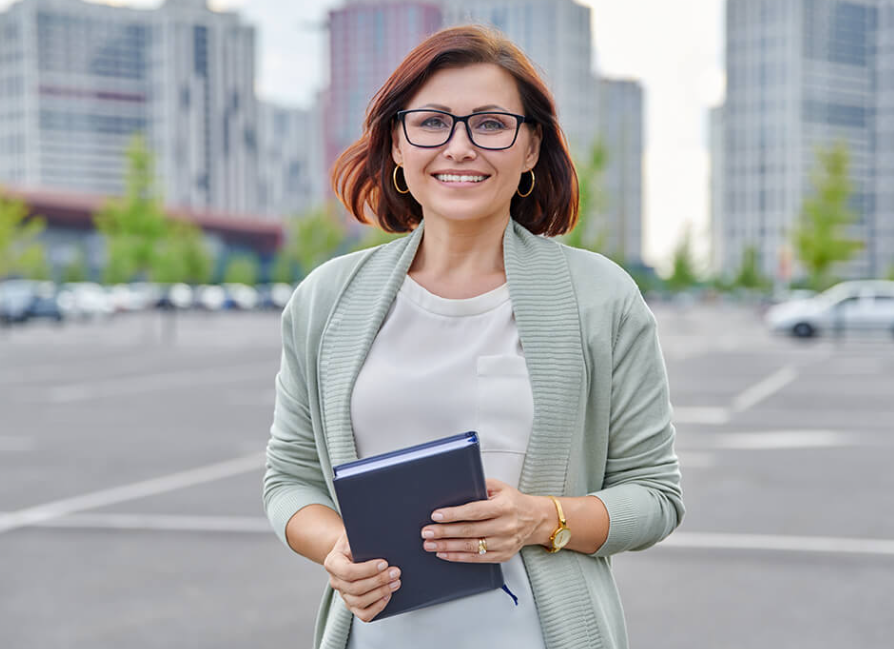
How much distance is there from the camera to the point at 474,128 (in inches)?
76.4

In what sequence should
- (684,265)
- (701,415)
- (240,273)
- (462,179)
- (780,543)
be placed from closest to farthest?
(462,179)
(780,543)
(701,415)
(684,265)
(240,273)

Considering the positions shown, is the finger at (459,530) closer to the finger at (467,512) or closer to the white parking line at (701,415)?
the finger at (467,512)

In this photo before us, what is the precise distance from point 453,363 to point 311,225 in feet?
228

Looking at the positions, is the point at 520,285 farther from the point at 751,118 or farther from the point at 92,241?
the point at 751,118

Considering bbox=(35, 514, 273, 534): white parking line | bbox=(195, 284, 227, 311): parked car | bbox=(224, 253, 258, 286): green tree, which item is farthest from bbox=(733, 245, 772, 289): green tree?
bbox=(35, 514, 273, 534): white parking line

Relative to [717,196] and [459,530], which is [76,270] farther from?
[717,196]

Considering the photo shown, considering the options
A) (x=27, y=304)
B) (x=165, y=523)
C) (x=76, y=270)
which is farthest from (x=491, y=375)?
(x=76, y=270)

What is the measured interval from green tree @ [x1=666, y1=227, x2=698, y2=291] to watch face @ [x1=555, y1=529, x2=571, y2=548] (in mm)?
82038

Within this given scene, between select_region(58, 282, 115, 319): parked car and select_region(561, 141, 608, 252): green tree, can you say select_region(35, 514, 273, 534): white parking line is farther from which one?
select_region(58, 282, 115, 319): parked car

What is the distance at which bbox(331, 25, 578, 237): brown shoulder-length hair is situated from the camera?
193cm

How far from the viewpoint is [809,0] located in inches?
5448

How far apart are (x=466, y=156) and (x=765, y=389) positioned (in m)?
15.8

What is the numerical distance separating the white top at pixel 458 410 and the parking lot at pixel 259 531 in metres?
3.22

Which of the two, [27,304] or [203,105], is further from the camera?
[203,105]
